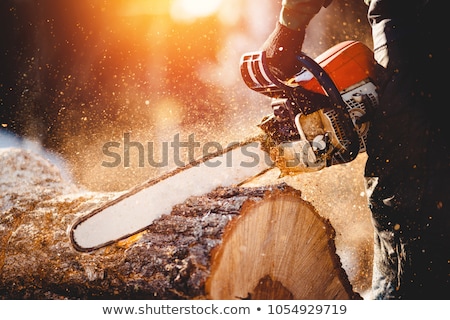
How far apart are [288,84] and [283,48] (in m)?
0.14

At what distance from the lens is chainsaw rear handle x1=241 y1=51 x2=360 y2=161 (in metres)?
1.31

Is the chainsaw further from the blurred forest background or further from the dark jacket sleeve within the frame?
the blurred forest background

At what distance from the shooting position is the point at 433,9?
1410mm

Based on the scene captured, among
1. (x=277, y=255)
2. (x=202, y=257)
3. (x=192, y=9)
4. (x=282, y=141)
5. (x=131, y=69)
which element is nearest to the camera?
(x=202, y=257)

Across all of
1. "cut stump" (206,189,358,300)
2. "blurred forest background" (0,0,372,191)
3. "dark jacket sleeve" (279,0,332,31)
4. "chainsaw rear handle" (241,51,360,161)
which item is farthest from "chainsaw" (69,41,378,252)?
"blurred forest background" (0,0,372,191)

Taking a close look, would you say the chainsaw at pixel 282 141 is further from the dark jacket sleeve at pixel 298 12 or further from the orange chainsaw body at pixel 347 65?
the dark jacket sleeve at pixel 298 12

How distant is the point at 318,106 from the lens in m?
1.37

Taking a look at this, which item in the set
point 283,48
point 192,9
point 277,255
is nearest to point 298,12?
point 283,48

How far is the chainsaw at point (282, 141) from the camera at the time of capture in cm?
135

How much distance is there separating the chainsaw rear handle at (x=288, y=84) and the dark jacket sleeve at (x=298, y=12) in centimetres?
12

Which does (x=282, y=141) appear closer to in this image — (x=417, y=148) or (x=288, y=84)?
(x=288, y=84)

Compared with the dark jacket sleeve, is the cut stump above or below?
below

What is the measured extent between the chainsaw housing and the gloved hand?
0.04 meters
